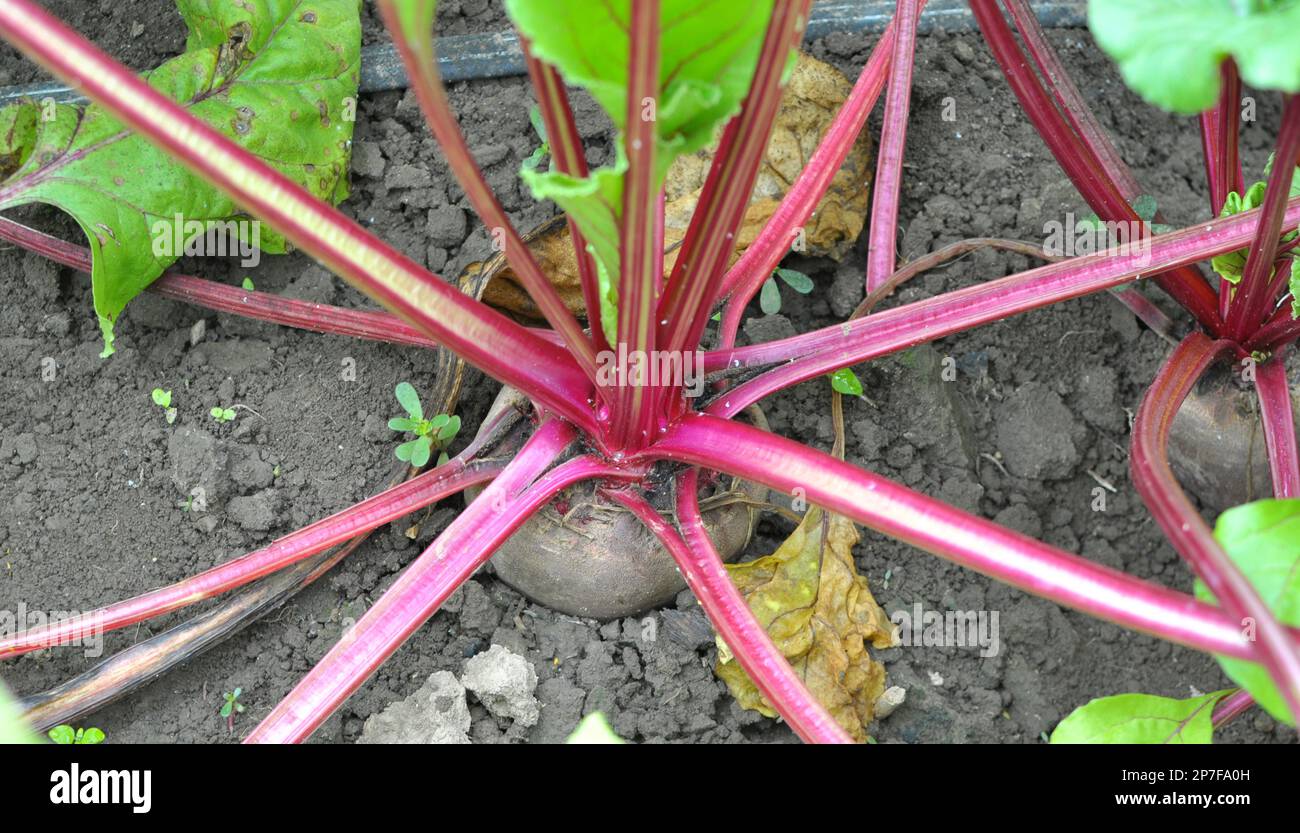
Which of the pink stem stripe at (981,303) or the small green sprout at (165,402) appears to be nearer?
the pink stem stripe at (981,303)

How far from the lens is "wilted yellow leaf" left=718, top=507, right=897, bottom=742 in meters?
1.60

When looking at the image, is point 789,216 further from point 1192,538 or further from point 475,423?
point 1192,538

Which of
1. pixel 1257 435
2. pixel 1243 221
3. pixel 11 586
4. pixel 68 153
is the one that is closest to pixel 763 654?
pixel 1243 221

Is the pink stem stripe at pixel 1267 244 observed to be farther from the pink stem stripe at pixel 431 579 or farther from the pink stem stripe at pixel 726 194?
the pink stem stripe at pixel 431 579

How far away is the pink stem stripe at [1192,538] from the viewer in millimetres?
883

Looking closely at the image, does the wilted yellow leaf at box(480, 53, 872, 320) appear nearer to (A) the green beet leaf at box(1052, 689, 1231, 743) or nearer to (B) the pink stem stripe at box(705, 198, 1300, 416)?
(B) the pink stem stripe at box(705, 198, 1300, 416)

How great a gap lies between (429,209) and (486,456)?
1.88 feet

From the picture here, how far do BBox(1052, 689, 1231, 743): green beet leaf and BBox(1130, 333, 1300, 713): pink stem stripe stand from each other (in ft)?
0.67

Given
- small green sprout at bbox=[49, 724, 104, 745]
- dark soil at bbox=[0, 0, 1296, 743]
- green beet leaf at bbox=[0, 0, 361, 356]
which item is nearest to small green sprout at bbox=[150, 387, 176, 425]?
dark soil at bbox=[0, 0, 1296, 743]

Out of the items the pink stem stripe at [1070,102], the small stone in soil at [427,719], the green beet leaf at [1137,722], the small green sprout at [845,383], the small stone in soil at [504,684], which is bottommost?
the small stone in soil at [427,719]

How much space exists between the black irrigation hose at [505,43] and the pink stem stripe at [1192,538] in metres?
0.98

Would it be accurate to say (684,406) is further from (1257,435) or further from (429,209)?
(1257,435)

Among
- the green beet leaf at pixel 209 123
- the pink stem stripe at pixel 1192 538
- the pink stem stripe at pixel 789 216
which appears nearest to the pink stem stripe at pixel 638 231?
the pink stem stripe at pixel 789 216

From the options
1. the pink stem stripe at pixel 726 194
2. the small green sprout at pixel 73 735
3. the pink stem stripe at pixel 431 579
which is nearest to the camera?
the pink stem stripe at pixel 726 194
